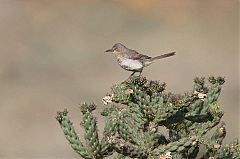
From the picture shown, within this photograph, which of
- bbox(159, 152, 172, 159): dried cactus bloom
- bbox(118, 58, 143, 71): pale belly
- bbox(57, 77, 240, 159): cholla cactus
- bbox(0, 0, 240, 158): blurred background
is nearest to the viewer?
bbox(159, 152, 172, 159): dried cactus bloom

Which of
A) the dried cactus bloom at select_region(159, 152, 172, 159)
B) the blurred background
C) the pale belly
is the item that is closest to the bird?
the pale belly

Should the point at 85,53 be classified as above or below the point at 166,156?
above

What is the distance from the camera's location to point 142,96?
26.5ft

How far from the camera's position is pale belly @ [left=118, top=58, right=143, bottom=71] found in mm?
12148

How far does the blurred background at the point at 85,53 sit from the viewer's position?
76.8ft

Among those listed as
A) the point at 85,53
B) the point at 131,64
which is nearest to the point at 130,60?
the point at 131,64

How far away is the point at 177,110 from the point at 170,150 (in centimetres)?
36

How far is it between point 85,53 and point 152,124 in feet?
78.1

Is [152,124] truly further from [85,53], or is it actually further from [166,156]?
[85,53]

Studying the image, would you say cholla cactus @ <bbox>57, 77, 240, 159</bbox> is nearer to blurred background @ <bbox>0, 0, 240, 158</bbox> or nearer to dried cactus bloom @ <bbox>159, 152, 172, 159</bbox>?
dried cactus bloom @ <bbox>159, 152, 172, 159</bbox>

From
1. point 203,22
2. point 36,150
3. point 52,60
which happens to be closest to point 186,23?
point 203,22

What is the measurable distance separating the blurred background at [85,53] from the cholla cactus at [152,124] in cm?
959

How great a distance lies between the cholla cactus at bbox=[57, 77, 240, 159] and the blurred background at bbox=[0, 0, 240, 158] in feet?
31.5

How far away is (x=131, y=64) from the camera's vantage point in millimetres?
12195
